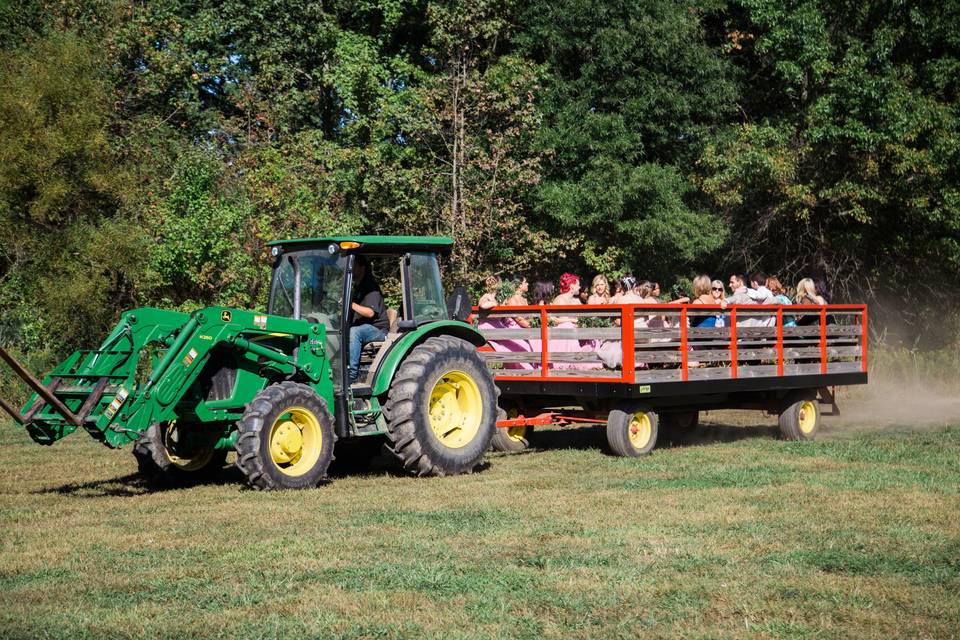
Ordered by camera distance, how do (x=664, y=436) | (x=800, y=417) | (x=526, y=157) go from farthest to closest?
(x=526, y=157), (x=664, y=436), (x=800, y=417)

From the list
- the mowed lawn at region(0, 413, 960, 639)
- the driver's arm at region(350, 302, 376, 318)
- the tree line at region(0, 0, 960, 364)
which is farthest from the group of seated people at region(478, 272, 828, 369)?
the tree line at region(0, 0, 960, 364)

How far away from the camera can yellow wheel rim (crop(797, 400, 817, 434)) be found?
45.2 ft

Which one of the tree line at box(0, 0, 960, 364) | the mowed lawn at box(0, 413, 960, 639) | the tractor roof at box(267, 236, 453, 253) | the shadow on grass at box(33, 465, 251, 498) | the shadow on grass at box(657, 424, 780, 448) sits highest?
the tree line at box(0, 0, 960, 364)

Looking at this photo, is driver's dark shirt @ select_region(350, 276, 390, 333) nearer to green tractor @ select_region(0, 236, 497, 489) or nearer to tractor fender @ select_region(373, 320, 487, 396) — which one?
green tractor @ select_region(0, 236, 497, 489)

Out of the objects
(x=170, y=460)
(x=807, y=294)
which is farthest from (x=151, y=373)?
(x=807, y=294)

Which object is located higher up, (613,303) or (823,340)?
(613,303)

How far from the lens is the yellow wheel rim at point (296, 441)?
30.7 ft

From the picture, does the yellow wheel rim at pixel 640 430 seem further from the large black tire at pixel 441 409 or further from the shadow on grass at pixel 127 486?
the shadow on grass at pixel 127 486

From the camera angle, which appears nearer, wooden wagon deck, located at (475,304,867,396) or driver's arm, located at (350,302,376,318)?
driver's arm, located at (350,302,376,318)

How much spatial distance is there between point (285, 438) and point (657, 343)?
419 centimetres

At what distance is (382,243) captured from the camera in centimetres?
1027

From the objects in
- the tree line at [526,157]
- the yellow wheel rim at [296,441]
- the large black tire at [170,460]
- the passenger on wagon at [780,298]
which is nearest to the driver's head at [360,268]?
the yellow wheel rim at [296,441]

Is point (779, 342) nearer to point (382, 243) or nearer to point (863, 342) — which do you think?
point (863, 342)

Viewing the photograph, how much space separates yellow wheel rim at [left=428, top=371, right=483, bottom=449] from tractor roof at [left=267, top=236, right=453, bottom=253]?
4.02ft
